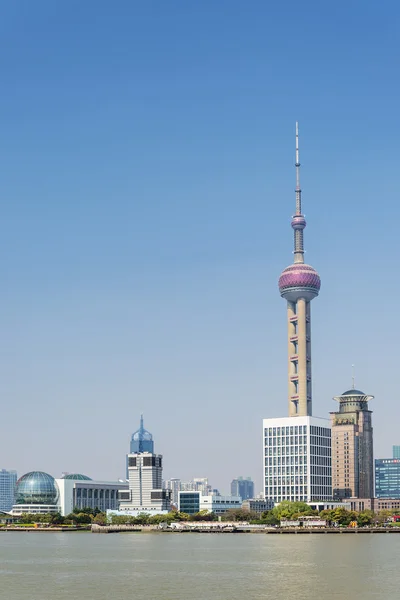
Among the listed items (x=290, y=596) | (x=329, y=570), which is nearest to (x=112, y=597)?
(x=290, y=596)

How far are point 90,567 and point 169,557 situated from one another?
71.3ft

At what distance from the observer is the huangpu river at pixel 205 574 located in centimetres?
9012

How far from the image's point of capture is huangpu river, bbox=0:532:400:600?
296ft

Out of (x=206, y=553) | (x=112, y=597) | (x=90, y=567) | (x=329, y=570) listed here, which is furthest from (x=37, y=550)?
(x=112, y=597)

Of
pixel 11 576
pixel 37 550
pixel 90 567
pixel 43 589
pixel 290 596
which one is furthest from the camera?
pixel 37 550

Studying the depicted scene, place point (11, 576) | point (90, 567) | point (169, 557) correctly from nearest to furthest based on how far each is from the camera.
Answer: point (11, 576) < point (90, 567) < point (169, 557)

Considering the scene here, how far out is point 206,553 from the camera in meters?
146

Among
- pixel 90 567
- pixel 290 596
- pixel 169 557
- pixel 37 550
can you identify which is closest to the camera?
pixel 290 596

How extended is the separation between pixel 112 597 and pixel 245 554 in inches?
2207

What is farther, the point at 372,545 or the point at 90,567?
the point at 372,545

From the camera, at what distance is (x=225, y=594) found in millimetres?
89625

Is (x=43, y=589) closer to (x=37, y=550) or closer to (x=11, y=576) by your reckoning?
(x=11, y=576)

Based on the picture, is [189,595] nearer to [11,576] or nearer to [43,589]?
[43,589]

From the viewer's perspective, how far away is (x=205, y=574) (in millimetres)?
108062
